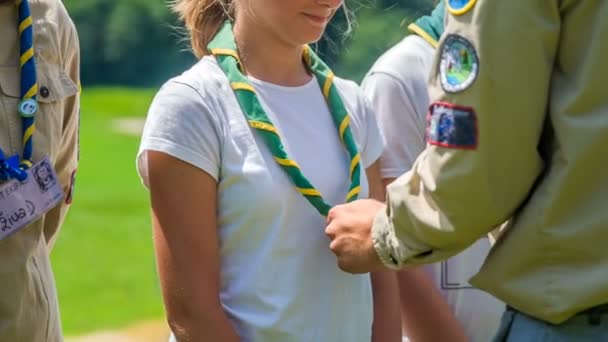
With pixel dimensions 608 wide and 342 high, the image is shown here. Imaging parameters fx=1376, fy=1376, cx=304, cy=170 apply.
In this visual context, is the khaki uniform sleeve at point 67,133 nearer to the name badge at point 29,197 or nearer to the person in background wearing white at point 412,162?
the name badge at point 29,197

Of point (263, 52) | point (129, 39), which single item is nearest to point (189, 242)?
point (263, 52)

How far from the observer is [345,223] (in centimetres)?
248

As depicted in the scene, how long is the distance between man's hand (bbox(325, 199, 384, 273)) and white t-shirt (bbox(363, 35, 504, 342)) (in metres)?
0.41

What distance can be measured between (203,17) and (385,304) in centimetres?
70

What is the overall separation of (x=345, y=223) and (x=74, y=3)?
1975 cm

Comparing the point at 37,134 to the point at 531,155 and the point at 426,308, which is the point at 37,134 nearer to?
the point at 426,308

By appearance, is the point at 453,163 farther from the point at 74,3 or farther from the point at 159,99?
the point at 74,3

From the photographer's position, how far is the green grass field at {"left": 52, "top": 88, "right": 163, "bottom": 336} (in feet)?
35.7

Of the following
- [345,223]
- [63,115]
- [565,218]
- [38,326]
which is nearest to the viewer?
[565,218]

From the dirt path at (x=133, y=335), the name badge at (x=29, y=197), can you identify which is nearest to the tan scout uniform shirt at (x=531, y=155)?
the name badge at (x=29, y=197)

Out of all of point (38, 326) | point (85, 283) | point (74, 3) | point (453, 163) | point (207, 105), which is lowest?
point (74, 3)

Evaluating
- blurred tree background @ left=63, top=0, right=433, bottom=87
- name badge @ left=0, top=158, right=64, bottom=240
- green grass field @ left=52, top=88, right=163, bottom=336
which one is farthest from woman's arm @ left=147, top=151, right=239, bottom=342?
blurred tree background @ left=63, top=0, right=433, bottom=87

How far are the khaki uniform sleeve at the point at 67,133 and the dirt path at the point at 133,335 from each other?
599cm

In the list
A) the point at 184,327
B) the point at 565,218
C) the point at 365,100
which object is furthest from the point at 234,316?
the point at 565,218
